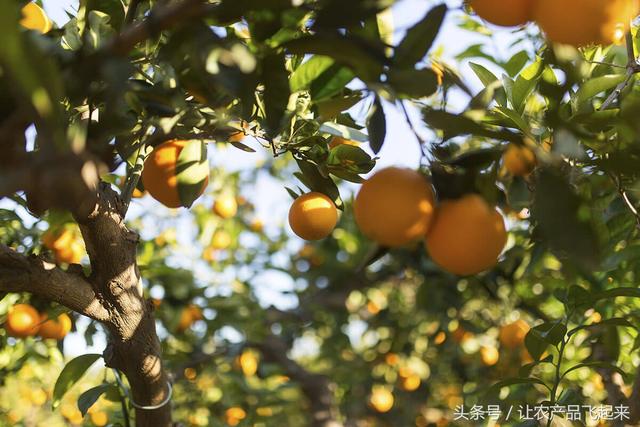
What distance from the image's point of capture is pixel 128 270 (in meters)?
1.01

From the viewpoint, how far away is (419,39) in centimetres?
66

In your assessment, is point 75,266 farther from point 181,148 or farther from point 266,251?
point 266,251

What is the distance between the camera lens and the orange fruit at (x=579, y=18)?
0.62 metres

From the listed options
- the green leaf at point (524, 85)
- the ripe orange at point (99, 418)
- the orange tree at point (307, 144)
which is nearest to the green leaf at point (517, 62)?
the orange tree at point (307, 144)

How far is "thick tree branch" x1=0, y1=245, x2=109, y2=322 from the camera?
0.91 metres

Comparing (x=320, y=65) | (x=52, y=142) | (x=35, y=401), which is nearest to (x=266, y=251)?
(x=35, y=401)

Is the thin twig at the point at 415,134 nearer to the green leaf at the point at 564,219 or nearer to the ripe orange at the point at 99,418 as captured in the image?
the green leaf at the point at 564,219

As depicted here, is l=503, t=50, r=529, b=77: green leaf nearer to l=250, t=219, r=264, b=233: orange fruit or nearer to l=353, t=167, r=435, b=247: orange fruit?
l=353, t=167, r=435, b=247: orange fruit

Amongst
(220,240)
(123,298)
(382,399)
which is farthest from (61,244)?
(382,399)

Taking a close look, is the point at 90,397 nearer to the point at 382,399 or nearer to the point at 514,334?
the point at 514,334

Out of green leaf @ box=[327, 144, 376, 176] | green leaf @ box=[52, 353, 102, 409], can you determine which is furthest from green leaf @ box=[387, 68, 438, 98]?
green leaf @ box=[52, 353, 102, 409]

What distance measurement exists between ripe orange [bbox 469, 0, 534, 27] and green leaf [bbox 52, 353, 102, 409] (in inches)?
37.4

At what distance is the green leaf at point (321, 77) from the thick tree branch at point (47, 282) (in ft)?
1.44

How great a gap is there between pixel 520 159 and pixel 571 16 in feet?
0.61
